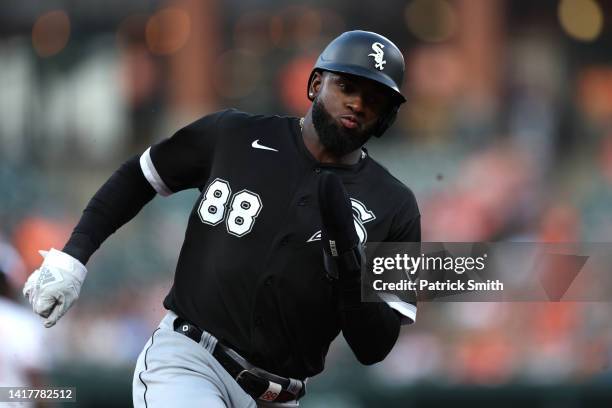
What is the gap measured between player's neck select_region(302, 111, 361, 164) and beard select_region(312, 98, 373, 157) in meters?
0.02

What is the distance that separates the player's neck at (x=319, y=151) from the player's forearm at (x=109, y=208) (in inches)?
23.2

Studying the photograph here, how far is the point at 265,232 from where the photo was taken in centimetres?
338

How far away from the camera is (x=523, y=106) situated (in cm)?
666

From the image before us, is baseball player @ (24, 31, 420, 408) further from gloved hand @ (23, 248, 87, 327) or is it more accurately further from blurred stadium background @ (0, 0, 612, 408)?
blurred stadium background @ (0, 0, 612, 408)

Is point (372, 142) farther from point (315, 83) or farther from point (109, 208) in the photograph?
point (109, 208)

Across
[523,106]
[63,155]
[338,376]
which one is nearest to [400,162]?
[523,106]

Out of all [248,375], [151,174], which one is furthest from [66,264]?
[248,375]

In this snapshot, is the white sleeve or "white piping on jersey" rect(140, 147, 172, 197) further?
"white piping on jersey" rect(140, 147, 172, 197)

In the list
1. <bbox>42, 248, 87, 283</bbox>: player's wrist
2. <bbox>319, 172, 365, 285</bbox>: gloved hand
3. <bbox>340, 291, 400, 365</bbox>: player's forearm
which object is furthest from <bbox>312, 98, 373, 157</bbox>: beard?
<bbox>42, 248, 87, 283</bbox>: player's wrist

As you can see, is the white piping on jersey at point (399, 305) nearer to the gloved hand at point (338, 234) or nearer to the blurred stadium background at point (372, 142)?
the gloved hand at point (338, 234)

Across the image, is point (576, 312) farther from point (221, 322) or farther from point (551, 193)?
point (221, 322)

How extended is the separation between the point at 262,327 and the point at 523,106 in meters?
3.76

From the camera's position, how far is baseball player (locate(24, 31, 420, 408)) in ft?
11.0

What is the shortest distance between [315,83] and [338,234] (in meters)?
0.76
